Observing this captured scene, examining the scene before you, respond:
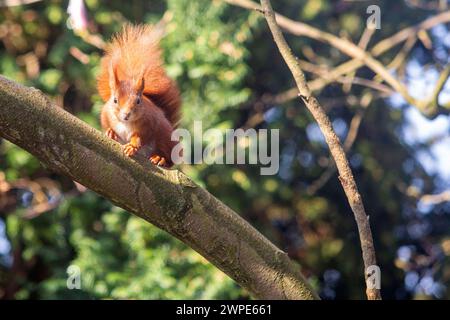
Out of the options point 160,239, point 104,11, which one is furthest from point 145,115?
point 104,11

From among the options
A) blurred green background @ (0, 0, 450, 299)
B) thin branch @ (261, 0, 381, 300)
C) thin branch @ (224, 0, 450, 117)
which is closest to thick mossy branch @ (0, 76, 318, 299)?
thin branch @ (261, 0, 381, 300)

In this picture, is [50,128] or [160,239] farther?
[160,239]

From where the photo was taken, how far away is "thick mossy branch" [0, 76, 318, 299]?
4.83ft

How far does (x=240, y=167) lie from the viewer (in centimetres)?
378

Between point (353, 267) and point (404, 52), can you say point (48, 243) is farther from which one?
point (404, 52)

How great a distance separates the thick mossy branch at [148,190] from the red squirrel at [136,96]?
1.51 feet

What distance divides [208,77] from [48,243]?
1225 mm

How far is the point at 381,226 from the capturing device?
4.22m

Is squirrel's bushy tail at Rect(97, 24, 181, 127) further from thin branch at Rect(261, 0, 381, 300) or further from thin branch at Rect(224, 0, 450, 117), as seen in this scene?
thin branch at Rect(261, 0, 381, 300)

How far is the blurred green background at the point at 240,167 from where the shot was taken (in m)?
3.54

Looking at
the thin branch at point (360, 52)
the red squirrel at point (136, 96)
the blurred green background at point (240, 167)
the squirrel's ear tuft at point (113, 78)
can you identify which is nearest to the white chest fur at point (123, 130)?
the red squirrel at point (136, 96)

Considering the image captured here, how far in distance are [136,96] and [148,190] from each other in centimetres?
57

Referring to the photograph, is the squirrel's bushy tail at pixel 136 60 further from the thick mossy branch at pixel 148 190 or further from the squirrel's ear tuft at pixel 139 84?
the thick mossy branch at pixel 148 190

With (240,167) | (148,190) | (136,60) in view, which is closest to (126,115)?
(136,60)
